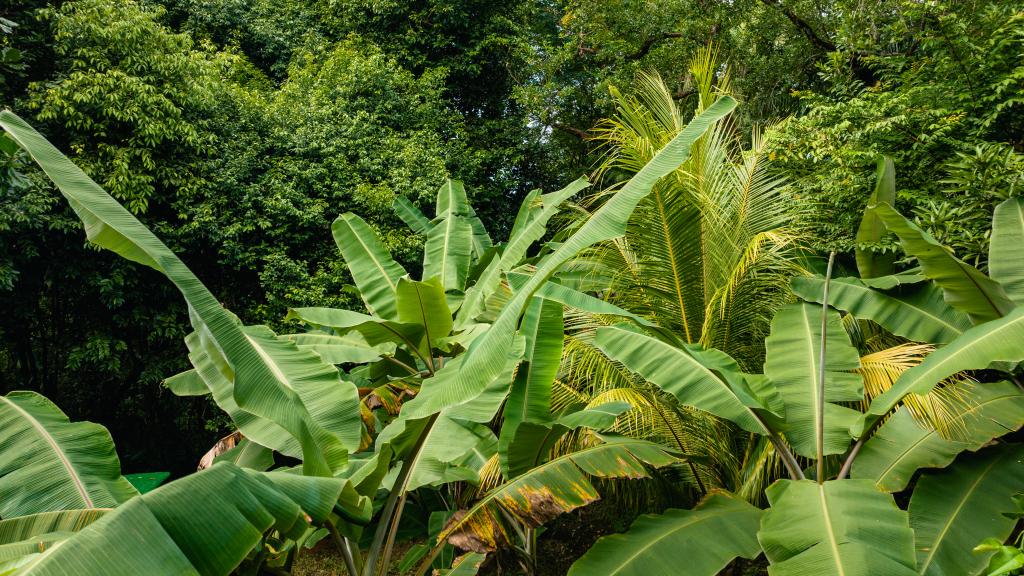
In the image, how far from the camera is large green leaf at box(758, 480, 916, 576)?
6.70ft

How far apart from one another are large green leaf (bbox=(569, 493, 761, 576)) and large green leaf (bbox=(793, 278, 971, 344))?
1379 millimetres

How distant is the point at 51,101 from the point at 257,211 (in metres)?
2.78

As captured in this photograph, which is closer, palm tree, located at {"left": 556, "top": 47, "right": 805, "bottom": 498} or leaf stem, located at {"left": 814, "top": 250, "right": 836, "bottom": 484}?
leaf stem, located at {"left": 814, "top": 250, "right": 836, "bottom": 484}

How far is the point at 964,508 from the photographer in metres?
2.54

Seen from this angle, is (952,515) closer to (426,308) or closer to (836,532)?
(836,532)

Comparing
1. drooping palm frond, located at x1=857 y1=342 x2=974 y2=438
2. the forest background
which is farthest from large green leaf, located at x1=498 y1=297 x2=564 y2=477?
the forest background

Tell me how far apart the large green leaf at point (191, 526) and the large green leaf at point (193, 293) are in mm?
255

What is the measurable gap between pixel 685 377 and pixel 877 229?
2.18 metres

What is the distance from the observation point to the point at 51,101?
7234 millimetres

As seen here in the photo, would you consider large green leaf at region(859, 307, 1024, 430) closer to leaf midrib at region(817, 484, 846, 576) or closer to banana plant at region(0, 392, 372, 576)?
leaf midrib at region(817, 484, 846, 576)

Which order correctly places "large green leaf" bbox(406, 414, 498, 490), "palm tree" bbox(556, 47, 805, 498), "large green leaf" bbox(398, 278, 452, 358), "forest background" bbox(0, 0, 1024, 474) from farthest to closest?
1. "forest background" bbox(0, 0, 1024, 474)
2. "palm tree" bbox(556, 47, 805, 498)
3. "large green leaf" bbox(398, 278, 452, 358)
4. "large green leaf" bbox(406, 414, 498, 490)

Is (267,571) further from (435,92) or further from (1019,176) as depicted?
(435,92)

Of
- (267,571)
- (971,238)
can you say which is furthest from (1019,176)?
(267,571)

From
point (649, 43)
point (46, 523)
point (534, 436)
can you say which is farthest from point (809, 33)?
point (46, 523)
